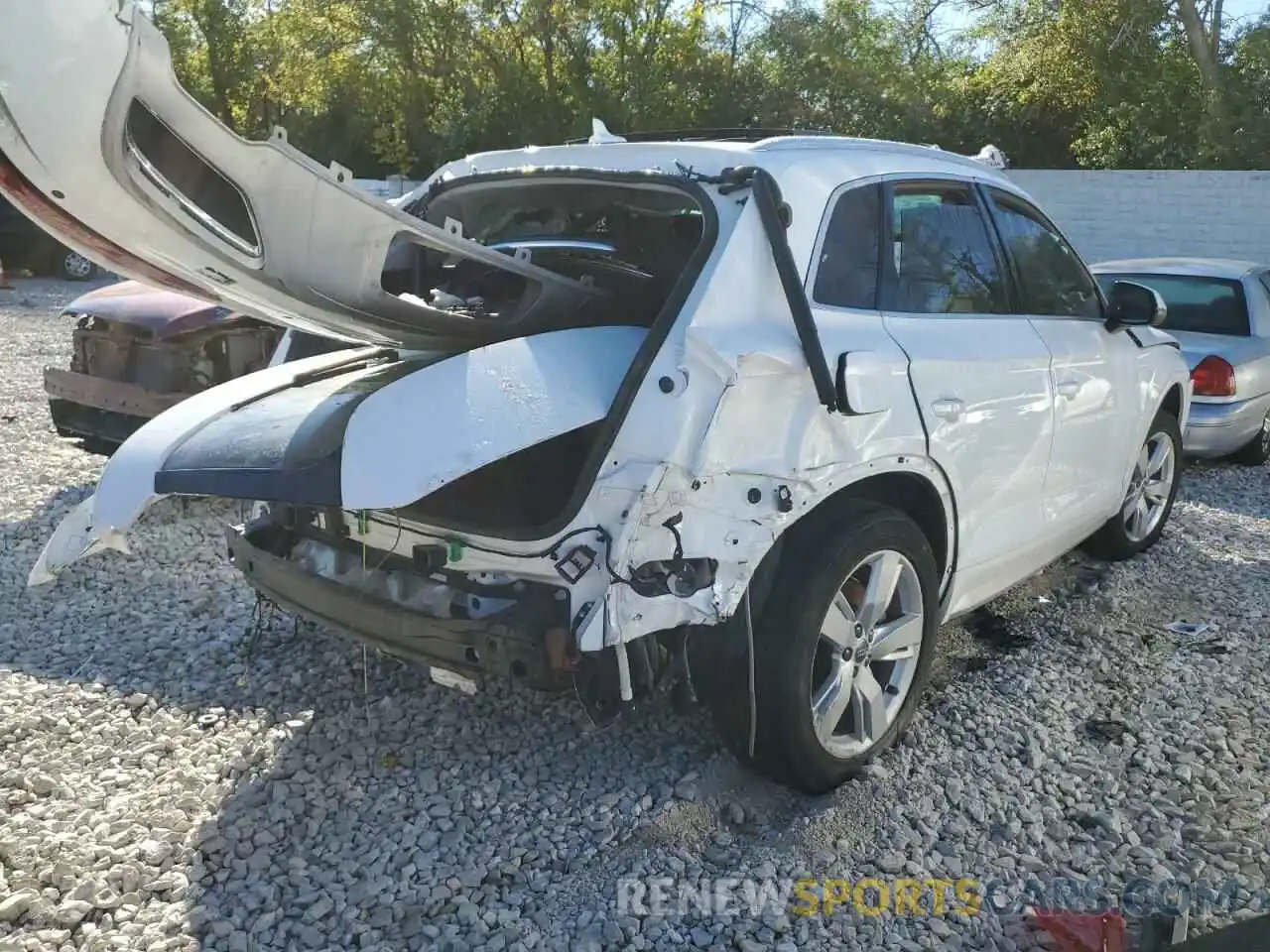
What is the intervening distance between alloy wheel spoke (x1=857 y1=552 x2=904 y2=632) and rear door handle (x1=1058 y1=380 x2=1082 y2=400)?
1.26 meters

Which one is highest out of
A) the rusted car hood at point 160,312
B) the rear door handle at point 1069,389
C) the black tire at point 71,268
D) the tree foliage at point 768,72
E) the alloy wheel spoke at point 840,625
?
the tree foliage at point 768,72

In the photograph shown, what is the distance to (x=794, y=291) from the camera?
3186mm

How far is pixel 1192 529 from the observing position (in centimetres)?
648

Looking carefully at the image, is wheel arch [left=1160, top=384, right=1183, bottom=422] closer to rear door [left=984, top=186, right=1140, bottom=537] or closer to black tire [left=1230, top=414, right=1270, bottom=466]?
rear door [left=984, top=186, right=1140, bottom=537]

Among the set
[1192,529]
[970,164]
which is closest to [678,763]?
[970,164]

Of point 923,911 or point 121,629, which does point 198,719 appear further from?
point 923,911

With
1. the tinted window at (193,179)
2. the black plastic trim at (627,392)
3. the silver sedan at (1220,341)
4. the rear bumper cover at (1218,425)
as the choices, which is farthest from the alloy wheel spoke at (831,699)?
the rear bumper cover at (1218,425)

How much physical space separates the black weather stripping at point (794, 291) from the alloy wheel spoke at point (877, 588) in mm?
592

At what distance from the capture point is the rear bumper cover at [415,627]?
2.95 metres

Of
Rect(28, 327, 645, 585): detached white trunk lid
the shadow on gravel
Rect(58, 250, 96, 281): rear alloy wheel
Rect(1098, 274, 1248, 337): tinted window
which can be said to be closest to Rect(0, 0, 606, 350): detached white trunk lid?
Rect(28, 327, 645, 585): detached white trunk lid

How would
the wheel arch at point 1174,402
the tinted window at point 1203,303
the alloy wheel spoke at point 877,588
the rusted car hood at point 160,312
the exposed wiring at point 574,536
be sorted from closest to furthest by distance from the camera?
1. the exposed wiring at point 574,536
2. the alloy wheel spoke at point 877,588
3. the wheel arch at point 1174,402
4. the rusted car hood at point 160,312
5. the tinted window at point 1203,303

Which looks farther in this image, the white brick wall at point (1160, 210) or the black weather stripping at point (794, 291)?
the white brick wall at point (1160, 210)

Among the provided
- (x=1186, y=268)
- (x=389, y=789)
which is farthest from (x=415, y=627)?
(x=1186, y=268)

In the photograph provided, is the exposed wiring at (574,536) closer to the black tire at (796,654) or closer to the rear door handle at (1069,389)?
the black tire at (796,654)
